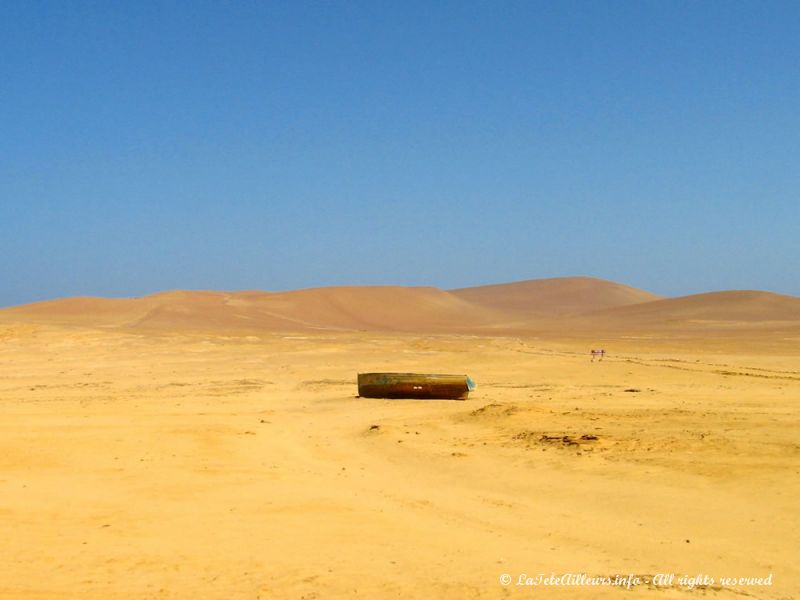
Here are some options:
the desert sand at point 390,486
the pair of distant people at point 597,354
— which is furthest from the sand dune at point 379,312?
the desert sand at point 390,486

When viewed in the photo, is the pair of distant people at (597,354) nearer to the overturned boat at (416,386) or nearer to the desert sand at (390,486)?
the desert sand at (390,486)

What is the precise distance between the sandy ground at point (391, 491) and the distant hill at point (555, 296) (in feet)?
337

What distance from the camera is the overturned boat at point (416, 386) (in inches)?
727

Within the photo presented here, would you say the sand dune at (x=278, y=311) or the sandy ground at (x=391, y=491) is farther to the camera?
the sand dune at (x=278, y=311)

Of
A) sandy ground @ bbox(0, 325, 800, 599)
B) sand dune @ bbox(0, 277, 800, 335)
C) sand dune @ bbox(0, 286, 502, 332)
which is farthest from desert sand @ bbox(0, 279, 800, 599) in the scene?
sand dune @ bbox(0, 286, 502, 332)

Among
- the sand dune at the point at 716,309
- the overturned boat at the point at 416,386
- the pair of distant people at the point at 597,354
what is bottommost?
the overturned boat at the point at 416,386

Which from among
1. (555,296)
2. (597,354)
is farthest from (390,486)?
(555,296)

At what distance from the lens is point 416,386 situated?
1875 cm

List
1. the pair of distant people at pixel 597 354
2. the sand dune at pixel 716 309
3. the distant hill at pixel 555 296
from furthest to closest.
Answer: the distant hill at pixel 555 296, the sand dune at pixel 716 309, the pair of distant people at pixel 597 354

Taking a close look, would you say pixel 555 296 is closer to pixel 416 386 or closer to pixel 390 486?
pixel 416 386

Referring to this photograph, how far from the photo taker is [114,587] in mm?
5965

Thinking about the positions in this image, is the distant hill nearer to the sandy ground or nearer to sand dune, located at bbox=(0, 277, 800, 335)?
sand dune, located at bbox=(0, 277, 800, 335)

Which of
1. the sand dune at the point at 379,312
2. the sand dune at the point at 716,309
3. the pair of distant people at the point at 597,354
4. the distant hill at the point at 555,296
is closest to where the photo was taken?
the pair of distant people at the point at 597,354

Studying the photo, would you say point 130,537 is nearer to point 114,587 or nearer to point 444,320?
point 114,587
